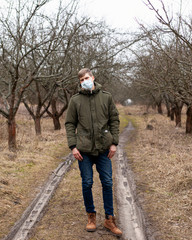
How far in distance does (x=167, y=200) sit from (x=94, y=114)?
221 centimetres

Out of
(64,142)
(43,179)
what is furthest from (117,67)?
(43,179)

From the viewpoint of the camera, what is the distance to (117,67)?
12.0 metres

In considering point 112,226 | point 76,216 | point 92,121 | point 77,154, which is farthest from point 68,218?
point 92,121

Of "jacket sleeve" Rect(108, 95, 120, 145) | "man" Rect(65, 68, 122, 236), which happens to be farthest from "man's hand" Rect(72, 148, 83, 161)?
"jacket sleeve" Rect(108, 95, 120, 145)

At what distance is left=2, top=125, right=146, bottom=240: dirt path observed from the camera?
324 centimetres

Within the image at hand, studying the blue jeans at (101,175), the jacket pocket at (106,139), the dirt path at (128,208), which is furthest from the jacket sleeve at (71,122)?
the dirt path at (128,208)

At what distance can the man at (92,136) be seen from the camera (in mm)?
3207

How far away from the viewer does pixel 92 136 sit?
3238 mm

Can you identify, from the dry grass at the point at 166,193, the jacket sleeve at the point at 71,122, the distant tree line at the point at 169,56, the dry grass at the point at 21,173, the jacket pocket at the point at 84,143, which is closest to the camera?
the jacket pocket at the point at 84,143

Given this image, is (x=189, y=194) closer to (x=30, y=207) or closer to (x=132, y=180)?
(x=132, y=180)

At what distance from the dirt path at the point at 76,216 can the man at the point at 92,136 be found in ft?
0.64

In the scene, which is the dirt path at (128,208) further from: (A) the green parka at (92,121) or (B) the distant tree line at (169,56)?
(B) the distant tree line at (169,56)

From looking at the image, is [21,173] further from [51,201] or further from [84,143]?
[84,143]

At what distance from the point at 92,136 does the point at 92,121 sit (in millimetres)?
190
